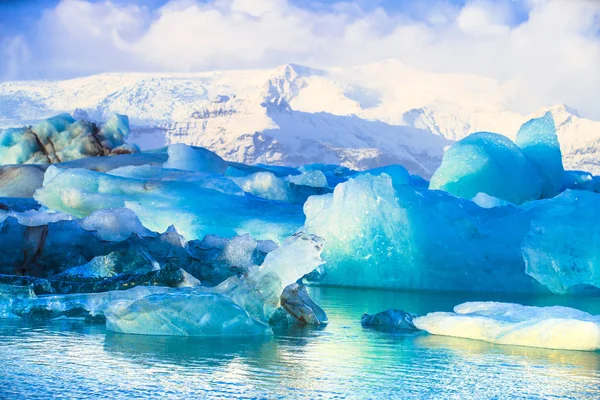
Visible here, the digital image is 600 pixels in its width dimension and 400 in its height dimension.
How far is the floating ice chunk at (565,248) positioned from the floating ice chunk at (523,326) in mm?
2868

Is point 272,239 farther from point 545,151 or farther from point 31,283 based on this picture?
point 545,151

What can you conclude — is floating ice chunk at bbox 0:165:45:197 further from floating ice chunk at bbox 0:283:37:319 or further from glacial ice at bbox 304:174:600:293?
floating ice chunk at bbox 0:283:37:319

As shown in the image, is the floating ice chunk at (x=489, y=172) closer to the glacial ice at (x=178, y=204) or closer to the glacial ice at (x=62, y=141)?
the glacial ice at (x=178, y=204)

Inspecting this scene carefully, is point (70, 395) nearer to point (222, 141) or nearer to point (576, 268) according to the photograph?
point (576, 268)

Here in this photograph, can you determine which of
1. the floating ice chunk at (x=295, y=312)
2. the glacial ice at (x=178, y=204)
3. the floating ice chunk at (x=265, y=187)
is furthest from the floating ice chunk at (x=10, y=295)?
the floating ice chunk at (x=265, y=187)

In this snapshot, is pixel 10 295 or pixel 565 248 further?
pixel 565 248

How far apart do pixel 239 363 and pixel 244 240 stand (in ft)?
10.6

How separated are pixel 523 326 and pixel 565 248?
12.6ft

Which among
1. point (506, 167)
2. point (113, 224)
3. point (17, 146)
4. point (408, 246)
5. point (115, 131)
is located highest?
point (115, 131)

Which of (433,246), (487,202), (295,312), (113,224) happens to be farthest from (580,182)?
(295,312)

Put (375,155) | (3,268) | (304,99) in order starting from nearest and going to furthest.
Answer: (3,268), (375,155), (304,99)

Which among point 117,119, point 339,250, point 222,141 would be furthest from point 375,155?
point 339,250

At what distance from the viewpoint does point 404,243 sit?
7.35 m

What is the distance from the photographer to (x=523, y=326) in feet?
12.0
